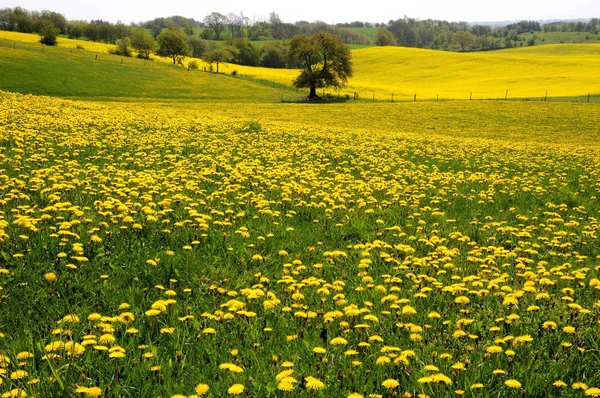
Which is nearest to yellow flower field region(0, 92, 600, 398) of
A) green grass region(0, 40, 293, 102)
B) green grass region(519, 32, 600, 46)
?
green grass region(0, 40, 293, 102)

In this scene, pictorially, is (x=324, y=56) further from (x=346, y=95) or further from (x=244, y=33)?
(x=244, y=33)

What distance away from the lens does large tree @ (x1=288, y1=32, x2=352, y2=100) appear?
61156mm

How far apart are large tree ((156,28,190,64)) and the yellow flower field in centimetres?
8496

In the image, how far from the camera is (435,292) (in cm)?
536

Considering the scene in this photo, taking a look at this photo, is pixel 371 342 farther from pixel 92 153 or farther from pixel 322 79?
pixel 322 79

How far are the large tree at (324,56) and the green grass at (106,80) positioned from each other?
5187 millimetres

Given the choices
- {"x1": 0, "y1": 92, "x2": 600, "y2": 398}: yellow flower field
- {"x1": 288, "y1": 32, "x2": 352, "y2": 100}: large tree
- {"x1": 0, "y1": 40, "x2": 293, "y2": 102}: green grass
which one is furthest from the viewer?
{"x1": 288, "y1": 32, "x2": 352, "y2": 100}: large tree

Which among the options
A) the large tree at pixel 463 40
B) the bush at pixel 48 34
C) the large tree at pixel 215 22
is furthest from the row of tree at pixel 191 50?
the large tree at pixel 463 40

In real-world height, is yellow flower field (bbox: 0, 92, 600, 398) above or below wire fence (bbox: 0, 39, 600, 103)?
below

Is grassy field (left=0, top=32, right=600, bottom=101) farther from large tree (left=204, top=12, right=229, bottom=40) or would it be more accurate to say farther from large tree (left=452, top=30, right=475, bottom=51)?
large tree (left=204, top=12, right=229, bottom=40)

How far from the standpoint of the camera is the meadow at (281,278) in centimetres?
364

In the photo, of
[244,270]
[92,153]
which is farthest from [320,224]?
[92,153]

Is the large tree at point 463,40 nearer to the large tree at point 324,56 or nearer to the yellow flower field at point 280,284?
the large tree at point 324,56

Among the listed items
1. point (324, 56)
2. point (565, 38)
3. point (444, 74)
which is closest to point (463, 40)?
point (565, 38)
